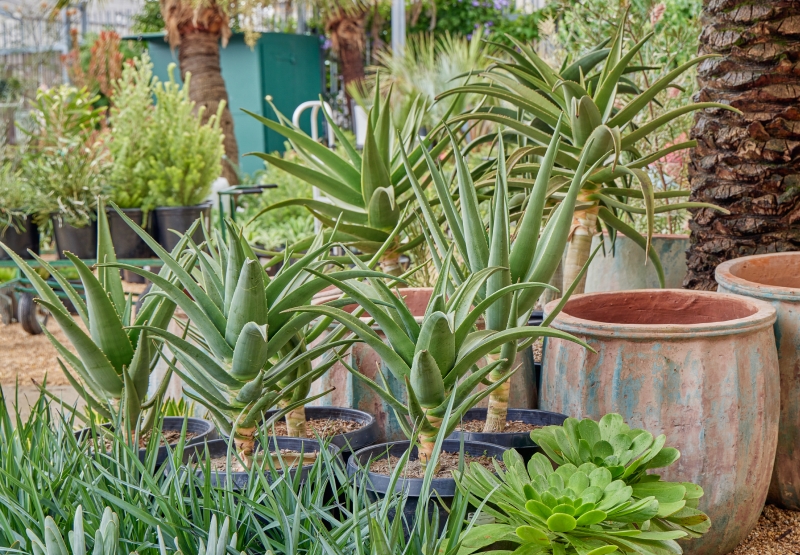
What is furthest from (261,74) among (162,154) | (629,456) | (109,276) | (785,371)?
(629,456)

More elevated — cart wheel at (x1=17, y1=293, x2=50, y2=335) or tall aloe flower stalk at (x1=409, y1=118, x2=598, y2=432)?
tall aloe flower stalk at (x1=409, y1=118, x2=598, y2=432)

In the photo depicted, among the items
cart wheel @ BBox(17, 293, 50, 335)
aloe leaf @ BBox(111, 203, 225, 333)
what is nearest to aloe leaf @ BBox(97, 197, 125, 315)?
aloe leaf @ BBox(111, 203, 225, 333)

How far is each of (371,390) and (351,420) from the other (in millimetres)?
103

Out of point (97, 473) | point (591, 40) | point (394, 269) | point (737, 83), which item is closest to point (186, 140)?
point (591, 40)

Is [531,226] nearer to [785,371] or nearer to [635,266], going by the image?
[785,371]

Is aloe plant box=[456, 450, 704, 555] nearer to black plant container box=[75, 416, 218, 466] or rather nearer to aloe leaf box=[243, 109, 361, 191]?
black plant container box=[75, 416, 218, 466]

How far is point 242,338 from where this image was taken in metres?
1.33

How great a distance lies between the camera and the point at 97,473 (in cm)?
135

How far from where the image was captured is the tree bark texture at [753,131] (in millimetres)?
2199

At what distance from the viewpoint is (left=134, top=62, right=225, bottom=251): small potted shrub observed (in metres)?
5.61

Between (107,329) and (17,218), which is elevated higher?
(107,329)

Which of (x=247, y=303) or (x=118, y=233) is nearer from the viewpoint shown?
(x=247, y=303)

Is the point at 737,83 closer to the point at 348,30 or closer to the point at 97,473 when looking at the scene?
the point at 97,473

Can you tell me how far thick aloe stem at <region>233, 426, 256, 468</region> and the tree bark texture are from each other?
1.44 m
